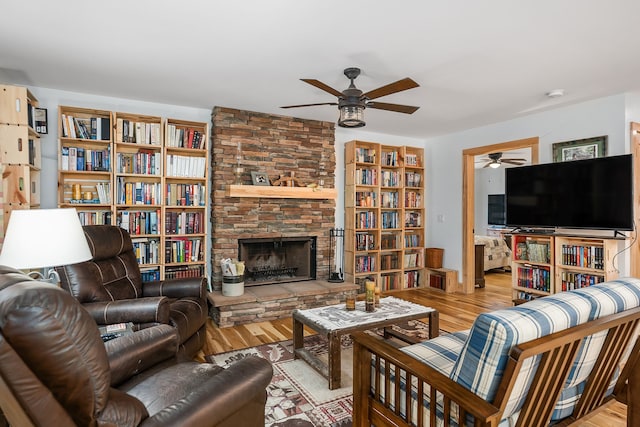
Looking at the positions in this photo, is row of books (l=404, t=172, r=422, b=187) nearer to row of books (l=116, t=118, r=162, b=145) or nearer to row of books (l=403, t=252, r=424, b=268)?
row of books (l=403, t=252, r=424, b=268)

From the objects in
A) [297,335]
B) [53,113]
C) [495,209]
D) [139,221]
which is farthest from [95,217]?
[495,209]

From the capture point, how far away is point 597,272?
11.7 ft

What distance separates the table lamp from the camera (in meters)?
1.70

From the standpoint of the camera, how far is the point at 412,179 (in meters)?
5.70

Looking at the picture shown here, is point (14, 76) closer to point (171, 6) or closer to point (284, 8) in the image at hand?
point (171, 6)

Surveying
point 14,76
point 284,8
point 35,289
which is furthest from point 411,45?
point 14,76

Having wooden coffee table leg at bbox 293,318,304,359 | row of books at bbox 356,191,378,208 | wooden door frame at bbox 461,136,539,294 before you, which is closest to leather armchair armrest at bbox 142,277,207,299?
wooden coffee table leg at bbox 293,318,304,359

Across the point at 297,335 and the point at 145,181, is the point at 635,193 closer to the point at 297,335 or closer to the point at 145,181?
the point at 297,335

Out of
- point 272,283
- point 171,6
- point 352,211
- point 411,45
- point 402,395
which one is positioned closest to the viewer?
point 402,395

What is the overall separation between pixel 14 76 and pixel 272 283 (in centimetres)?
331

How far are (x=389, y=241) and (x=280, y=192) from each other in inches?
77.5

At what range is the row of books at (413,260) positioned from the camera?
223 inches

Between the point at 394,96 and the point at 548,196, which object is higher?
the point at 394,96

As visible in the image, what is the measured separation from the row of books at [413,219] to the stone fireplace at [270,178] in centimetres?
144
